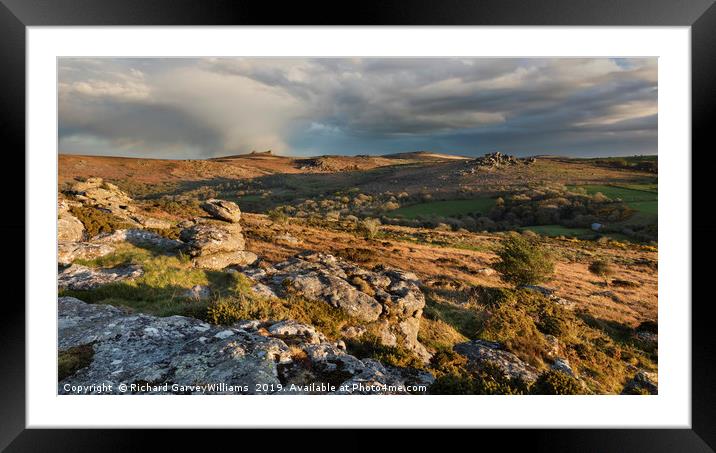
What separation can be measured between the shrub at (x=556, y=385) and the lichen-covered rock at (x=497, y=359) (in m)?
0.12

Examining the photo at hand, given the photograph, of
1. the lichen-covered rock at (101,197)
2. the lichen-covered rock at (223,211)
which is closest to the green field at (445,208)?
the lichen-covered rock at (223,211)

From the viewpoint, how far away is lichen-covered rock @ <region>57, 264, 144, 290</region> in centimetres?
588

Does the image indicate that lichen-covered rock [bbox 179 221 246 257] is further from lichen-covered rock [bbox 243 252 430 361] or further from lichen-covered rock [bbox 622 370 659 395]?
lichen-covered rock [bbox 622 370 659 395]

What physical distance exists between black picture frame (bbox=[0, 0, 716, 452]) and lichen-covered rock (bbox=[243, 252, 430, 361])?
2169 millimetres

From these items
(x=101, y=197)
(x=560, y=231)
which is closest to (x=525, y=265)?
(x=560, y=231)

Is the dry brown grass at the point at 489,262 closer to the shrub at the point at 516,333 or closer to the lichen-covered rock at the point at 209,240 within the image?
the lichen-covered rock at the point at 209,240

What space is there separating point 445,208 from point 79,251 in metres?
18.1

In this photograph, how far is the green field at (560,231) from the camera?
15555 millimetres

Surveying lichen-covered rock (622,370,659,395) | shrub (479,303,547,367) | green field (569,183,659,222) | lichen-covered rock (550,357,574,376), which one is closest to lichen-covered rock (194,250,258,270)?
shrub (479,303,547,367)

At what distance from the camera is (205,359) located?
15.4ft

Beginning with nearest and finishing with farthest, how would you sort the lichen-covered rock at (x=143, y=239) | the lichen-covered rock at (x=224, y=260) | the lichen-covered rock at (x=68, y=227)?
the lichen-covered rock at (x=68, y=227), the lichen-covered rock at (x=224, y=260), the lichen-covered rock at (x=143, y=239)
